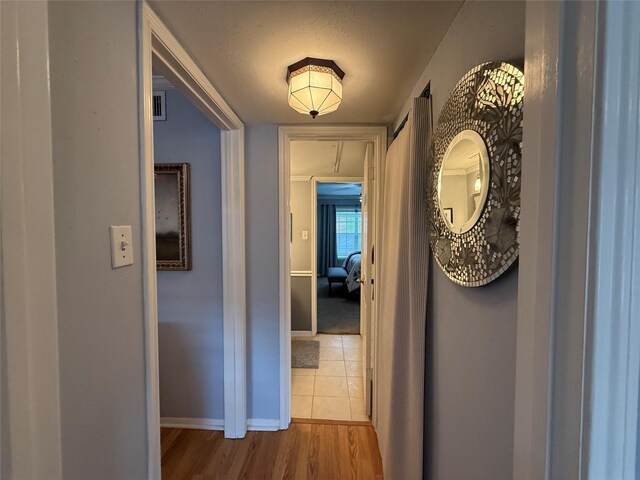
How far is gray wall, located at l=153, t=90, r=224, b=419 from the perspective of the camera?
1844 millimetres

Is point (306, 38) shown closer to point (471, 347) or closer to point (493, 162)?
point (493, 162)

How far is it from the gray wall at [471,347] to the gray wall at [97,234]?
0.98 metres

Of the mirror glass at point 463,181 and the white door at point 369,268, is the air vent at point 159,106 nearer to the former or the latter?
the white door at point 369,268

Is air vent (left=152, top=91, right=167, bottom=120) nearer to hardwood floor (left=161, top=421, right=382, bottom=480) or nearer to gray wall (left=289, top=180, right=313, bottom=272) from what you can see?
gray wall (left=289, top=180, right=313, bottom=272)

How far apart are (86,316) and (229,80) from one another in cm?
116

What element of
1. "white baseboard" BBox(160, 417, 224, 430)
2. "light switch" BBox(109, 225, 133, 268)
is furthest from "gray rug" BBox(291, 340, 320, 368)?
"light switch" BBox(109, 225, 133, 268)

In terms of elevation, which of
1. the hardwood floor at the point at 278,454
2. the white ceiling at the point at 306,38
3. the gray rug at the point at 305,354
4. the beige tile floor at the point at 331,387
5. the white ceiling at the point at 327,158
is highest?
the white ceiling at the point at 327,158

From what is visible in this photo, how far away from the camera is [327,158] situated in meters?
2.92

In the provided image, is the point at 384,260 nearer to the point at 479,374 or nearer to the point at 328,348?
the point at 479,374

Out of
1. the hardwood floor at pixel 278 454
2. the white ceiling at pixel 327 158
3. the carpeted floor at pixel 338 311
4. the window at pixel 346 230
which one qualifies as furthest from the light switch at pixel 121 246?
the window at pixel 346 230

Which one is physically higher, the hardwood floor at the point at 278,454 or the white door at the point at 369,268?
the white door at the point at 369,268

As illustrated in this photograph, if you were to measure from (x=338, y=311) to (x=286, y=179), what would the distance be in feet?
10.9

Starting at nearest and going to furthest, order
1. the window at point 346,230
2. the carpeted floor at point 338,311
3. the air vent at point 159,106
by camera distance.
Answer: the air vent at point 159,106, the carpeted floor at point 338,311, the window at point 346,230

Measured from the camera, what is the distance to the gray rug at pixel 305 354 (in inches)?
113
